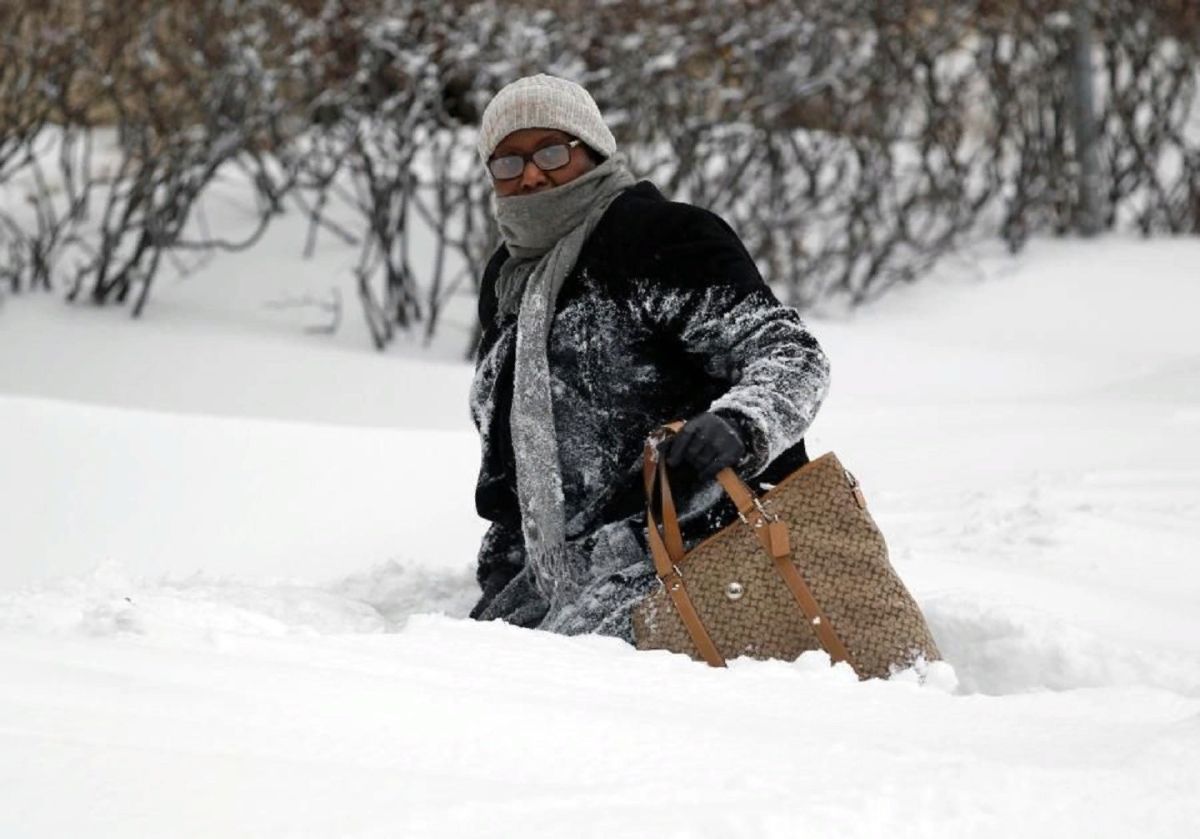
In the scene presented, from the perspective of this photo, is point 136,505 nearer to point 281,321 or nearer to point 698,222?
point 698,222

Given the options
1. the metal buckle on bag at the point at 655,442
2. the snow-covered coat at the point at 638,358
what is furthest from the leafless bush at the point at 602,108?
the metal buckle on bag at the point at 655,442

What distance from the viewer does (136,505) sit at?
4.10 meters

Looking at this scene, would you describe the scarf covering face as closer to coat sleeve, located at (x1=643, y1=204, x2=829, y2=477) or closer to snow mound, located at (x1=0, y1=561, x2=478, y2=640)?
coat sleeve, located at (x1=643, y1=204, x2=829, y2=477)

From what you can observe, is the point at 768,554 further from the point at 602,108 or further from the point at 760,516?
the point at 602,108

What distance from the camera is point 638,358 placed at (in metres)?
2.64

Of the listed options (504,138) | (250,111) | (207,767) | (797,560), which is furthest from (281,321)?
(207,767)

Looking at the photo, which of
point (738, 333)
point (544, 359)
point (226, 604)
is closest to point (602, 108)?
point (544, 359)

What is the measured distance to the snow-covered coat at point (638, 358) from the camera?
2.53 metres

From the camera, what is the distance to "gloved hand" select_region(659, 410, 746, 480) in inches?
89.3

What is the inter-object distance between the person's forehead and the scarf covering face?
81 millimetres

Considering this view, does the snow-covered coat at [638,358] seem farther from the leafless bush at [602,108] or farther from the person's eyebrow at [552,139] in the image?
the leafless bush at [602,108]

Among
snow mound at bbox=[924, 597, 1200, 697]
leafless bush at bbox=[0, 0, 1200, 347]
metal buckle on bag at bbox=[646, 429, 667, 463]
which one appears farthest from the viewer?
leafless bush at bbox=[0, 0, 1200, 347]

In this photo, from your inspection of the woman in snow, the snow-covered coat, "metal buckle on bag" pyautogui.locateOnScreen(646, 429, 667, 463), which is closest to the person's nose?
the woman in snow

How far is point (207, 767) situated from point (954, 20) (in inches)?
342
